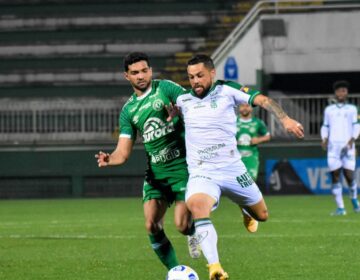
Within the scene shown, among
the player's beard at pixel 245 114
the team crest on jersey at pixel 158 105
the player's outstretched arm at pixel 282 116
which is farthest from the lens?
the player's beard at pixel 245 114

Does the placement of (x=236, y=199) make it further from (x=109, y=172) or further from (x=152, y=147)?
(x=109, y=172)

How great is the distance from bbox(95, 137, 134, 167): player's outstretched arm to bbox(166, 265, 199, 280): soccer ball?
3.65 ft

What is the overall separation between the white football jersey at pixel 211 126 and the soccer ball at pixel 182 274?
0.98 meters

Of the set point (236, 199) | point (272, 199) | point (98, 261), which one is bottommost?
point (272, 199)

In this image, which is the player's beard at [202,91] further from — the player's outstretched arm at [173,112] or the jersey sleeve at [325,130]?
the jersey sleeve at [325,130]

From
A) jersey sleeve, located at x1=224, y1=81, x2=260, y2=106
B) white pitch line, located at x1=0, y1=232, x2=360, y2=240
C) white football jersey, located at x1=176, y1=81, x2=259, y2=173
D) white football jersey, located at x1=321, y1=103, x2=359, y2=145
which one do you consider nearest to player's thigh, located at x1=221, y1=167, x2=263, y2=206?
white football jersey, located at x1=176, y1=81, x2=259, y2=173

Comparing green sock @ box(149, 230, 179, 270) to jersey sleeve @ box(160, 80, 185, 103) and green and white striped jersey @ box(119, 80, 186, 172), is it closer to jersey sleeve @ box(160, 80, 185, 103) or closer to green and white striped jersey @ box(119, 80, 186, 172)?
green and white striped jersey @ box(119, 80, 186, 172)

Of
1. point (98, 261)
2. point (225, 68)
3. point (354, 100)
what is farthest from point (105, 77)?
point (98, 261)

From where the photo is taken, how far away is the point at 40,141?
1105 inches

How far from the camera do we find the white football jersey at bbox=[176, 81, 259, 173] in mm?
10180

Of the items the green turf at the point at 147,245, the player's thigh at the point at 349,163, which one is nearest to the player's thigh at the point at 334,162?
the player's thigh at the point at 349,163

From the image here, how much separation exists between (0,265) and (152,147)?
249cm

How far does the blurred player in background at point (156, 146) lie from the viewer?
34.6 ft

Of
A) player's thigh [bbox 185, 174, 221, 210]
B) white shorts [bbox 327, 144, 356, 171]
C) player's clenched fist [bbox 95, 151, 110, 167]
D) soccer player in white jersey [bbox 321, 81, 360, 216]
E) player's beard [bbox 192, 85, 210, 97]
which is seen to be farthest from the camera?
white shorts [bbox 327, 144, 356, 171]
